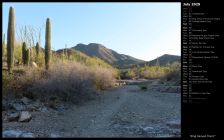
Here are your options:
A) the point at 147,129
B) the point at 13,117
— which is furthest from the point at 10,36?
the point at 147,129

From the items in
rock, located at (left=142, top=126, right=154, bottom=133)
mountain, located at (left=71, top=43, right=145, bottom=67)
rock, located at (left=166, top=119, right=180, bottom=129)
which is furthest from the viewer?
mountain, located at (left=71, top=43, right=145, bottom=67)

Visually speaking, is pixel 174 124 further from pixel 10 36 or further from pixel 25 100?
pixel 10 36

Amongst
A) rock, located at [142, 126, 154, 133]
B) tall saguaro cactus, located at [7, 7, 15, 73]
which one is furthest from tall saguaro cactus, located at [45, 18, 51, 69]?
rock, located at [142, 126, 154, 133]

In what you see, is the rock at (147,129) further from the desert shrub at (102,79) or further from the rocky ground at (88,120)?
the desert shrub at (102,79)

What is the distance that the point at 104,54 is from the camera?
2906 inches

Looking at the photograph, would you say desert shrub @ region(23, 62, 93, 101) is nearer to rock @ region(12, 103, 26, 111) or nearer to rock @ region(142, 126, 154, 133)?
rock @ region(12, 103, 26, 111)

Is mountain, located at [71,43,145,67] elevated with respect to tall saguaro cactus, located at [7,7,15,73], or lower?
elevated

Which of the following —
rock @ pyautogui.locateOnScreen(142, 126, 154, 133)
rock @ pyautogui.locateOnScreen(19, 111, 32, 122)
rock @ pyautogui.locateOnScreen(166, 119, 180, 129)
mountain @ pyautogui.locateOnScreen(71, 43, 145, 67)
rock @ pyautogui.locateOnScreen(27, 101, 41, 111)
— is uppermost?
mountain @ pyautogui.locateOnScreen(71, 43, 145, 67)

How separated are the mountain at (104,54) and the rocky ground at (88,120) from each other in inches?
2188

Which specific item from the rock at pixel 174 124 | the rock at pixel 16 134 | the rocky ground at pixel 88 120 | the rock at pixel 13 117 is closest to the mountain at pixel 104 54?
the rocky ground at pixel 88 120

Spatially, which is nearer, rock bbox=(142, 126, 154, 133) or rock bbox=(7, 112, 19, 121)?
rock bbox=(142, 126, 154, 133)

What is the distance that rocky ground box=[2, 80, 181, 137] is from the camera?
302 inches

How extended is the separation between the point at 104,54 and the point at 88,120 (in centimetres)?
6441

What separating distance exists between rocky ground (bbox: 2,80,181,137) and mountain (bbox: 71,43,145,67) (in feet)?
182
